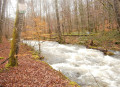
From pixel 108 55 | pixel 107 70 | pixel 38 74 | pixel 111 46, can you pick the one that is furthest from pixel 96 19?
pixel 38 74

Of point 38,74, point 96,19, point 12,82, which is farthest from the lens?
point 96,19

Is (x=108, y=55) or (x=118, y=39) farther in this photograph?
(x=118, y=39)

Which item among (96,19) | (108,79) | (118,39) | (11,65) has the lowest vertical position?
(108,79)

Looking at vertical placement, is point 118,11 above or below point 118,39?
above

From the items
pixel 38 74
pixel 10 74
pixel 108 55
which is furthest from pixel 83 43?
pixel 10 74

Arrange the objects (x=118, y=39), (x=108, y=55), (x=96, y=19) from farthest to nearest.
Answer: (x=96, y=19) → (x=118, y=39) → (x=108, y=55)

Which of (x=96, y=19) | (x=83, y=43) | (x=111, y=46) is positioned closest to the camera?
(x=111, y=46)

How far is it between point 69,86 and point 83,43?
1219 cm

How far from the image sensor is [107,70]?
7344 mm

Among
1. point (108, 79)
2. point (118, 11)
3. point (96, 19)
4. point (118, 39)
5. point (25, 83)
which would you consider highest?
point (96, 19)

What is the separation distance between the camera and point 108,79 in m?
6.10

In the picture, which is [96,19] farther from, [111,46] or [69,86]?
[69,86]

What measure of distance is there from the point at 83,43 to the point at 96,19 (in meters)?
12.8

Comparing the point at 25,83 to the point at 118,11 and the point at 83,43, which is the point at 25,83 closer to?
the point at 118,11
